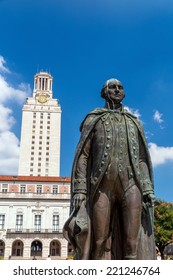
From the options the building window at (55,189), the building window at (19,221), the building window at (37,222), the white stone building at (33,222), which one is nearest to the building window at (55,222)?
the white stone building at (33,222)

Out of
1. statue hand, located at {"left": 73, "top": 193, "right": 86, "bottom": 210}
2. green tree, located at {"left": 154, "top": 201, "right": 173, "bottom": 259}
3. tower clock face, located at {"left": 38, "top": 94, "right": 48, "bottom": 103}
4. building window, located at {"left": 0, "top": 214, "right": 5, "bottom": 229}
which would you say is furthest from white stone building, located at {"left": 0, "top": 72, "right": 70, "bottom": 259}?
statue hand, located at {"left": 73, "top": 193, "right": 86, "bottom": 210}

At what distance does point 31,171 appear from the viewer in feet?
350

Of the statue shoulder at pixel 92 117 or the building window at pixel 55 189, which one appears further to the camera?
the building window at pixel 55 189

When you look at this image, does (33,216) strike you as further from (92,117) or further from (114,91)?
(114,91)

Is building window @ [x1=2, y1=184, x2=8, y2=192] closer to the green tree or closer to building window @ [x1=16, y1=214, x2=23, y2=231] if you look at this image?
building window @ [x1=16, y1=214, x2=23, y2=231]

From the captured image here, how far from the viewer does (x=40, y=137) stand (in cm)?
11094

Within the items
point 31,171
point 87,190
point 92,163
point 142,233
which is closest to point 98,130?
point 92,163

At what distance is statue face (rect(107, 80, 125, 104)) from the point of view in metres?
5.29

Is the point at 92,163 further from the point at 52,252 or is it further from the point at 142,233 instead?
the point at 52,252

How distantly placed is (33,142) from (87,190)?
107284mm

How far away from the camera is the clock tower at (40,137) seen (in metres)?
107

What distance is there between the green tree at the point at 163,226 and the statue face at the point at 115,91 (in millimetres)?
38746

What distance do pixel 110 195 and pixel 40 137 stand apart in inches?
4231

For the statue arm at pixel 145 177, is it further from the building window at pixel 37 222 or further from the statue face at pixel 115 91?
the building window at pixel 37 222
